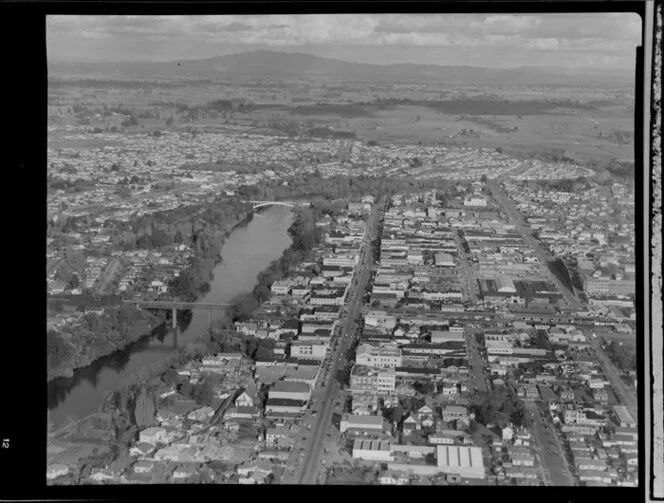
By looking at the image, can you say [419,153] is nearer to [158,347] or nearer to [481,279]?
[481,279]

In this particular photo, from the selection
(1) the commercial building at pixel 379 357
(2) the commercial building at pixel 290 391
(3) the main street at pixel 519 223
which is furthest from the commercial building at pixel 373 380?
(3) the main street at pixel 519 223

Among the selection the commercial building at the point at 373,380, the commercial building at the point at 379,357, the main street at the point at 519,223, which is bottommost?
the commercial building at the point at 373,380

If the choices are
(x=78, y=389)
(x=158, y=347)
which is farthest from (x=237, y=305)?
(x=78, y=389)

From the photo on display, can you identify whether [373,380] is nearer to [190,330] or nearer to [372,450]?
[372,450]

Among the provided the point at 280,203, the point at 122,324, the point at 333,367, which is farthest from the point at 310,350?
the point at 122,324


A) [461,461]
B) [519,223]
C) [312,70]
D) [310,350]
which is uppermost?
[312,70]

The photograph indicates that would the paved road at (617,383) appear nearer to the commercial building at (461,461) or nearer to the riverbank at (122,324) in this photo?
the commercial building at (461,461)

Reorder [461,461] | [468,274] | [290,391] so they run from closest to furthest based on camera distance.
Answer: [461,461]
[290,391]
[468,274]
